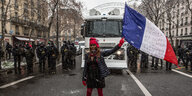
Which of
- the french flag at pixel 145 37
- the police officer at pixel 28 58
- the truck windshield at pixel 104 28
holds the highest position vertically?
the truck windshield at pixel 104 28

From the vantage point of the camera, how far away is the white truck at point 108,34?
8.21 m

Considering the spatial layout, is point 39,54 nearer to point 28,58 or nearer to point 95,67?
point 28,58

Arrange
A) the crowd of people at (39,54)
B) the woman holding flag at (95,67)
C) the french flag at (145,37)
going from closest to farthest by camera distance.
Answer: the woman holding flag at (95,67) < the french flag at (145,37) < the crowd of people at (39,54)

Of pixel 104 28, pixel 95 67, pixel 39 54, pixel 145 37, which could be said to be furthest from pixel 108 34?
pixel 95 67

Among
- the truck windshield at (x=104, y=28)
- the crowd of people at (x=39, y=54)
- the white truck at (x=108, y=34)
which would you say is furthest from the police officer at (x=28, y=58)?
the truck windshield at (x=104, y=28)

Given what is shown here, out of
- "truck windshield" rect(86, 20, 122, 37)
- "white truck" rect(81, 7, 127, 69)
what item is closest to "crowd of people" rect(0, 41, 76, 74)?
"white truck" rect(81, 7, 127, 69)

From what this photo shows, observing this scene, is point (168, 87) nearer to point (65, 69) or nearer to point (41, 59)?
point (65, 69)

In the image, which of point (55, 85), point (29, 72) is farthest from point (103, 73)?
point (29, 72)

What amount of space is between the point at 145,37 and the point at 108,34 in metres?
4.42

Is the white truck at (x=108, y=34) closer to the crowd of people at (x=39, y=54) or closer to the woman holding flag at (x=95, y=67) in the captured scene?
the crowd of people at (x=39, y=54)

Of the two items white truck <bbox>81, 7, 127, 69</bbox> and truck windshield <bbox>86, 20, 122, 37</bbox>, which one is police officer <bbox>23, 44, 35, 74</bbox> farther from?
truck windshield <bbox>86, 20, 122, 37</bbox>

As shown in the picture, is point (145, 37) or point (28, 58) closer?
point (145, 37)

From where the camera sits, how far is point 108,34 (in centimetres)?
827

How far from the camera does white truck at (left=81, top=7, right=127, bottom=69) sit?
26.9 feet
